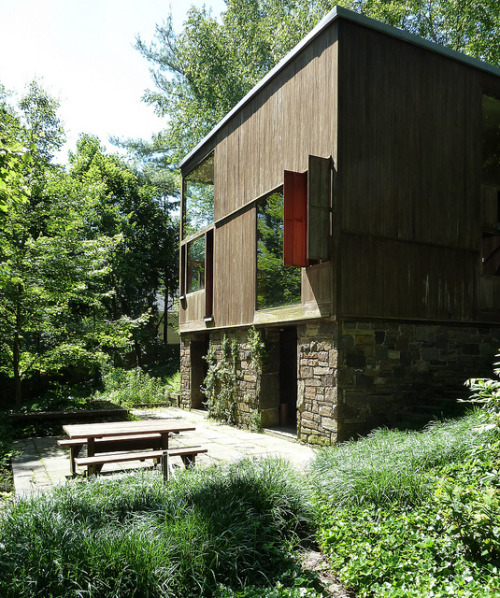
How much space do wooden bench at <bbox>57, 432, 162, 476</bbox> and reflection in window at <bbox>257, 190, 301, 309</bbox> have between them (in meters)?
3.16

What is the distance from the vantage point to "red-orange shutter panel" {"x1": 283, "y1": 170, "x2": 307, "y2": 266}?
7.41 m

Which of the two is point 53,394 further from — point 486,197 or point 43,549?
point 486,197

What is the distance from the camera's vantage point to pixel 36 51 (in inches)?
316

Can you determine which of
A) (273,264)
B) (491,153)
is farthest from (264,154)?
(491,153)

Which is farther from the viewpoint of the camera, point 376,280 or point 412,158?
point 412,158

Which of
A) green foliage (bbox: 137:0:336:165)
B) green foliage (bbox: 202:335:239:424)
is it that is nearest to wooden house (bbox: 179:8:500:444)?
green foliage (bbox: 202:335:239:424)

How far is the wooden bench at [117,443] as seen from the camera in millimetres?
5398

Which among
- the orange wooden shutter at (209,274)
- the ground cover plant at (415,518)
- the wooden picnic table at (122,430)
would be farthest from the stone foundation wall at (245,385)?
the ground cover plant at (415,518)

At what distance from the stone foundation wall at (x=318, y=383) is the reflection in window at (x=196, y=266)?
14.6 feet

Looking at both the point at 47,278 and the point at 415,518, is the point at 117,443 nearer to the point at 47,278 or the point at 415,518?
the point at 415,518

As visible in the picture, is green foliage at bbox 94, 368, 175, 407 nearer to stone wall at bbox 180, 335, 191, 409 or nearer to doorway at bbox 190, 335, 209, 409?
stone wall at bbox 180, 335, 191, 409

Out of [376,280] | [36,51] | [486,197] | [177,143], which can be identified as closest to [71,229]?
[36,51]

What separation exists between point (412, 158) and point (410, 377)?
3429 millimetres

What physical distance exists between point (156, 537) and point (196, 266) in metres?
9.23
